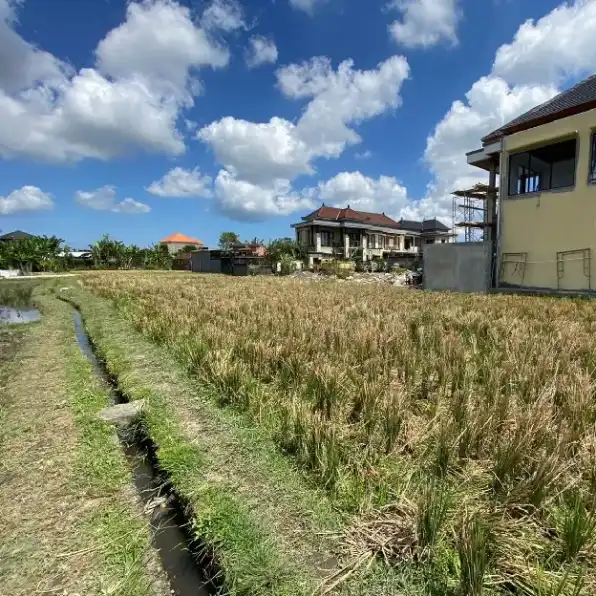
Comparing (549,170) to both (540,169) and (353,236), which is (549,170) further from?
(353,236)

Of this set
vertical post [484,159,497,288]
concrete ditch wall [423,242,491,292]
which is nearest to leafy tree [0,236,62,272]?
concrete ditch wall [423,242,491,292]

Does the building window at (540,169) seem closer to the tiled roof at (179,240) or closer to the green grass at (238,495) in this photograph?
the green grass at (238,495)

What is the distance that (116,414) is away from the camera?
4.33m

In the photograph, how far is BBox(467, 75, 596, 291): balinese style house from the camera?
1502cm

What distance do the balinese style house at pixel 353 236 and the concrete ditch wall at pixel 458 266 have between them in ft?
81.3

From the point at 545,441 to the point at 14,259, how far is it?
175ft

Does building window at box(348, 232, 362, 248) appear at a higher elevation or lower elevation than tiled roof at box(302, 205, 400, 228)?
lower

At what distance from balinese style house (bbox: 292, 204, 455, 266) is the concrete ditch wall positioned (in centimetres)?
2478

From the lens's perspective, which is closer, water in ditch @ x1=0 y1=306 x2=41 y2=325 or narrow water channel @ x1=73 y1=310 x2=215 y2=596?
narrow water channel @ x1=73 y1=310 x2=215 y2=596

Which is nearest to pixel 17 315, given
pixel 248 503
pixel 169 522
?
pixel 169 522

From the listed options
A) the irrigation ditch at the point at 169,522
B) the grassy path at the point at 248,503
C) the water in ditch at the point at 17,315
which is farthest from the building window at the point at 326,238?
the irrigation ditch at the point at 169,522

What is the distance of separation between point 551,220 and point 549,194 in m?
1.12

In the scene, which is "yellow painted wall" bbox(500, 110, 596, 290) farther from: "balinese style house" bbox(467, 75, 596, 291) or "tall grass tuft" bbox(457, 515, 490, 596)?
"tall grass tuft" bbox(457, 515, 490, 596)

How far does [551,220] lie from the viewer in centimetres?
1619
